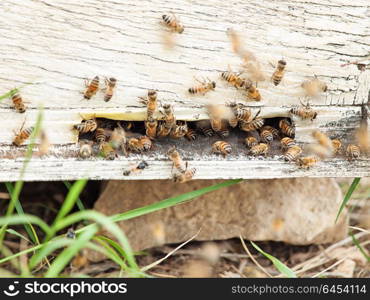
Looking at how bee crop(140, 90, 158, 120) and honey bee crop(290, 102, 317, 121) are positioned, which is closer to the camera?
bee crop(140, 90, 158, 120)

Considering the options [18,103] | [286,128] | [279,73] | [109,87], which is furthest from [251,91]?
[18,103]

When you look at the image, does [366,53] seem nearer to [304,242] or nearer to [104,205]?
[304,242]

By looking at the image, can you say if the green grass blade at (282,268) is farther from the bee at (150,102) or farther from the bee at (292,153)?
the bee at (150,102)

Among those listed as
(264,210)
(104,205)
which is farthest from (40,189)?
(264,210)

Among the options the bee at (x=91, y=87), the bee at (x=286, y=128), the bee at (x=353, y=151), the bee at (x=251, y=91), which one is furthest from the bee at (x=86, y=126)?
the bee at (x=353, y=151)

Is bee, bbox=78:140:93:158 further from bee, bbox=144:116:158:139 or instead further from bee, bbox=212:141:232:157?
bee, bbox=212:141:232:157

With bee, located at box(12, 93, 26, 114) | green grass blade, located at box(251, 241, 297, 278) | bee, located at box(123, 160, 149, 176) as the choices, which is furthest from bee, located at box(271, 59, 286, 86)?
bee, located at box(12, 93, 26, 114)

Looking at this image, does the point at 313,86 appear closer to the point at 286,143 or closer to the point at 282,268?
the point at 286,143
